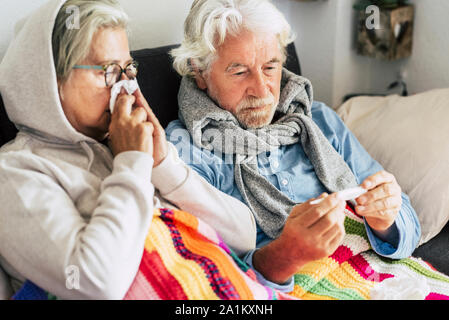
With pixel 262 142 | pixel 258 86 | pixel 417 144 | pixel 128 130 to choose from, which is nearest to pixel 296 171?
pixel 262 142

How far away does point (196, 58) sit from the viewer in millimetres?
1615

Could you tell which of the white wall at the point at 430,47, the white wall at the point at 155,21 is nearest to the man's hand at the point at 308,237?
the white wall at the point at 155,21

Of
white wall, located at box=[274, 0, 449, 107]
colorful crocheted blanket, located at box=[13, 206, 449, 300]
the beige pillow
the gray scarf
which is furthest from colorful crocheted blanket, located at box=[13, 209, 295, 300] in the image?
white wall, located at box=[274, 0, 449, 107]

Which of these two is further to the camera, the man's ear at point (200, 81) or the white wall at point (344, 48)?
the white wall at point (344, 48)

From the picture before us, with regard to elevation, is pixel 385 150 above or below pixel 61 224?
below

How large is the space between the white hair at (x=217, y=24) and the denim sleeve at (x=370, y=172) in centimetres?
37

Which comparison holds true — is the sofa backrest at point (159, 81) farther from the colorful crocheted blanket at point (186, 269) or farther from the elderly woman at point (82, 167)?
the colorful crocheted blanket at point (186, 269)

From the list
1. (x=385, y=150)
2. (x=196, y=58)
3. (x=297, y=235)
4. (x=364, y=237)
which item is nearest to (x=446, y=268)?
(x=364, y=237)

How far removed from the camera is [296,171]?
160 cm

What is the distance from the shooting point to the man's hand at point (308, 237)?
1201 millimetres

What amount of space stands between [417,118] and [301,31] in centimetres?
85

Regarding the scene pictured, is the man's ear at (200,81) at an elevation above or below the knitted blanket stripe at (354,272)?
above
